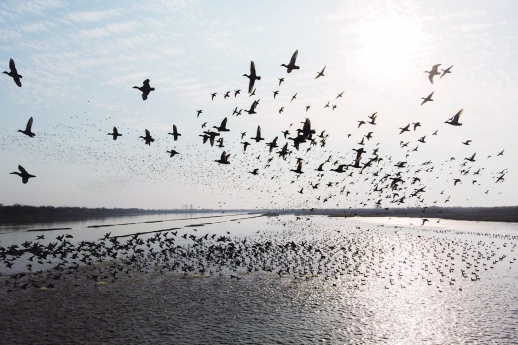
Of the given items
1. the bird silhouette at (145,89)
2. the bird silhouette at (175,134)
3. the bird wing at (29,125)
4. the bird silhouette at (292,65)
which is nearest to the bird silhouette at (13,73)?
the bird wing at (29,125)

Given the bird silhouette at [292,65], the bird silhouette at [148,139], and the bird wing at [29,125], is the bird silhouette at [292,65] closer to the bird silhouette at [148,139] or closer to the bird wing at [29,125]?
the bird silhouette at [148,139]

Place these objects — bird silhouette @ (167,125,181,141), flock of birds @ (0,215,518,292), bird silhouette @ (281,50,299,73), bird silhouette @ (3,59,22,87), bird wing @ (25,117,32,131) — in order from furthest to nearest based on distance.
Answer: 1. flock of birds @ (0,215,518,292)
2. bird silhouette @ (167,125,181,141)
3. bird silhouette @ (281,50,299,73)
4. bird wing @ (25,117,32,131)
5. bird silhouette @ (3,59,22,87)

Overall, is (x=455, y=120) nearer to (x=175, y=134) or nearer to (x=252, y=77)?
(x=252, y=77)

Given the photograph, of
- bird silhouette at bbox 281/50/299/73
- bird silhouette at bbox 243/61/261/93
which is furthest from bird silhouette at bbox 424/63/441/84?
bird silhouette at bbox 243/61/261/93

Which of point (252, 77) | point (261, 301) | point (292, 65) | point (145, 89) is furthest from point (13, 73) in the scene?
point (261, 301)

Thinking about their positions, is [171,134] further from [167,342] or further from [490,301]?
[490,301]

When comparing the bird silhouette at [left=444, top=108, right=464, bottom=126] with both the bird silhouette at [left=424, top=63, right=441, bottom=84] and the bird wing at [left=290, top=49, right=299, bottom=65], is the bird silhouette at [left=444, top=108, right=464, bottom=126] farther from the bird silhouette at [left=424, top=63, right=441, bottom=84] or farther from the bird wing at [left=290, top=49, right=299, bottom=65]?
the bird wing at [left=290, top=49, right=299, bottom=65]

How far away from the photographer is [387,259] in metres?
30.9

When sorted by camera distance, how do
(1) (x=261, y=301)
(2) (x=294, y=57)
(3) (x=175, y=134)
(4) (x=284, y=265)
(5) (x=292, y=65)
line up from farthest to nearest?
1. (4) (x=284, y=265)
2. (3) (x=175, y=134)
3. (5) (x=292, y=65)
4. (2) (x=294, y=57)
5. (1) (x=261, y=301)

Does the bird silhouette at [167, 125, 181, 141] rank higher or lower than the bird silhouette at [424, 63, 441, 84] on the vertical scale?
lower

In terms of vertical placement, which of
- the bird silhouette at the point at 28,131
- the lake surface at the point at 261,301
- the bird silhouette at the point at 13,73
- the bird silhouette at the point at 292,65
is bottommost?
the lake surface at the point at 261,301

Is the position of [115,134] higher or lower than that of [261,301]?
higher

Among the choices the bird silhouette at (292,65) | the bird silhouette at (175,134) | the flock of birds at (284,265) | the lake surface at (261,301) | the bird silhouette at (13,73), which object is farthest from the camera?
the flock of birds at (284,265)

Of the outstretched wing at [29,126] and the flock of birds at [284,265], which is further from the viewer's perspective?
the flock of birds at [284,265]
